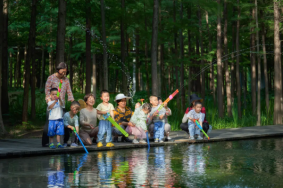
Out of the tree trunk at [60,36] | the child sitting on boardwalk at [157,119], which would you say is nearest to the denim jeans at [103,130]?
the child sitting on boardwalk at [157,119]

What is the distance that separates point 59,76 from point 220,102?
1667 centimetres

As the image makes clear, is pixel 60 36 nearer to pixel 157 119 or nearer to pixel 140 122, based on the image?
pixel 157 119

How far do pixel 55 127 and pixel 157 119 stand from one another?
385cm

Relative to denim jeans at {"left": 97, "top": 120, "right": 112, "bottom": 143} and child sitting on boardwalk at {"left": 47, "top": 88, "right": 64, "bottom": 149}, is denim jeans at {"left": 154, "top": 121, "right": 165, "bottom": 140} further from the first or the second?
child sitting on boardwalk at {"left": 47, "top": 88, "right": 64, "bottom": 149}

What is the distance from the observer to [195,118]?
16031 millimetres

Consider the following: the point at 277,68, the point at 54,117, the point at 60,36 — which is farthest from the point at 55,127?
the point at 277,68

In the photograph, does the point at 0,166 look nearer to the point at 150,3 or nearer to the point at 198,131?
the point at 198,131

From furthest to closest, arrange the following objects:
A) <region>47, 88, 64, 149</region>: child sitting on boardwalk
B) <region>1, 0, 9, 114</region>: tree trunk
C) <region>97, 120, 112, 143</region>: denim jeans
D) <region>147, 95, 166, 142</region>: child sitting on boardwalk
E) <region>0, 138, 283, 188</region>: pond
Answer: <region>1, 0, 9, 114</region>: tree trunk, <region>147, 95, 166, 142</region>: child sitting on boardwalk, <region>97, 120, 112, 143</region>: denim jeans, <region>47, 88, 64, 149</region>: child sitting on boardwalk, <region>0, 138, 283, 188</region>: pond

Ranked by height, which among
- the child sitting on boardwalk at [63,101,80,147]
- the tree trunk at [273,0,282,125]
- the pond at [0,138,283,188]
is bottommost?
the pond at [0,138,283,188]

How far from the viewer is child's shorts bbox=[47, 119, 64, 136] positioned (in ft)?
42.5

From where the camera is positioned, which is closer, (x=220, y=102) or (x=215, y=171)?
(x=215, y=171)

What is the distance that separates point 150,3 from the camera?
88.3 feet

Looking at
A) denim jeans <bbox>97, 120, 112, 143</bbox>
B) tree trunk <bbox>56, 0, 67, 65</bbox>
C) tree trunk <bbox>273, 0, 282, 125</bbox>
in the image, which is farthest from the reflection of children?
tree trunk <bbox>273, 0, 282, 125</bbox>

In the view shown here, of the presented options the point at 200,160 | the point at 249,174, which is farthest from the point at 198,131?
the point at 249,174
